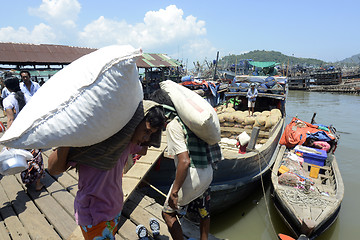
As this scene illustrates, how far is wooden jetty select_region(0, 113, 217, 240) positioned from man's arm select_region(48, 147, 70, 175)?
116 centimetres

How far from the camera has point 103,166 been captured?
3.38 ft

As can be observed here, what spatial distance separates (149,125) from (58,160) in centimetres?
47

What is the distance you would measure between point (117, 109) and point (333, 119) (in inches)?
747

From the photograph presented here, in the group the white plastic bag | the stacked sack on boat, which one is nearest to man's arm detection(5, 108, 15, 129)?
the white plastic bag

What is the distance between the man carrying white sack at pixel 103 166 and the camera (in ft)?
3.31

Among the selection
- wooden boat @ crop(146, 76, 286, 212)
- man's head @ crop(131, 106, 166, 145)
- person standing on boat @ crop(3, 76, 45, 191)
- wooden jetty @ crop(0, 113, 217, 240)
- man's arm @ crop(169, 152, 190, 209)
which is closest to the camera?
man's head @ crop(131, 106, 166, 145)

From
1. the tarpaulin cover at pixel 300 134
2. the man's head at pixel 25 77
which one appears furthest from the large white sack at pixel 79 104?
the tarpaulin cover at pixel 300 134

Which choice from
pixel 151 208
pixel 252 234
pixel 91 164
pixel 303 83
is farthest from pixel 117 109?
pixel 303 83

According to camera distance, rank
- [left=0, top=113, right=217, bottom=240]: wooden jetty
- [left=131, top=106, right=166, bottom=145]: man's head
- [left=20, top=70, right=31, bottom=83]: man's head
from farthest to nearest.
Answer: [left=20, top=70, right=31, bottom=83]: man's head < [left=0, top=113, right=217, bottom=240]: wooden jetty < [left=131, top=106, right=166, bottom=145]: man's head

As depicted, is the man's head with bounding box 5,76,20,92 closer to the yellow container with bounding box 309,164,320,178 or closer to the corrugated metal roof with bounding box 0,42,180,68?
the yellow container with bounding box 309,164,320,178

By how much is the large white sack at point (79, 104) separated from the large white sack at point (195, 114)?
643 millimetres

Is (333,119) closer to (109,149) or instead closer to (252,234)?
(252,234)

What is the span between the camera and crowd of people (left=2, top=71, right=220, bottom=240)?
103 cm

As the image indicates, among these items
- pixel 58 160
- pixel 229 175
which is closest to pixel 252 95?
pixel 229 175
